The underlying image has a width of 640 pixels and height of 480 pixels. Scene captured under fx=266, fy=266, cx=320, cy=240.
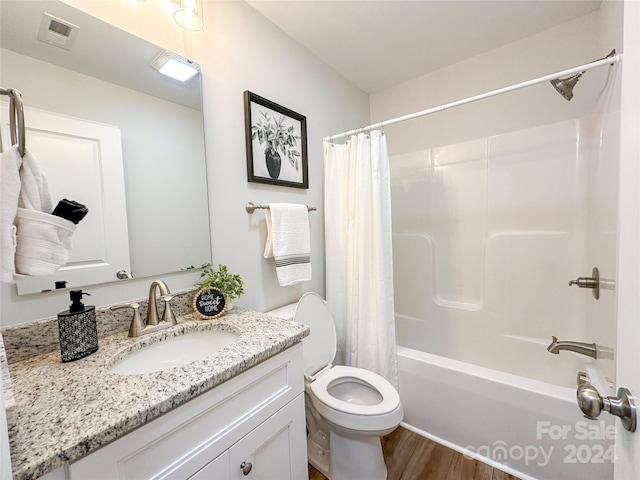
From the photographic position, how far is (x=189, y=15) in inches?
43.1

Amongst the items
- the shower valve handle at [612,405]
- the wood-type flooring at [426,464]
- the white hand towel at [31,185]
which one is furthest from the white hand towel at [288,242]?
the shower valve handle at [612,405]

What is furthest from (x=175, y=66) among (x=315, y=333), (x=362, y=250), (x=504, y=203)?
(x=504, y=203)

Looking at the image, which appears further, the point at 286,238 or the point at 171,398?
the point at 286,238

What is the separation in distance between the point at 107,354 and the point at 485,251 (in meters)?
2.15

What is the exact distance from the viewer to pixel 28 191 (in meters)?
0.56

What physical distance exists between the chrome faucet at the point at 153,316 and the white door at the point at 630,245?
1226mm

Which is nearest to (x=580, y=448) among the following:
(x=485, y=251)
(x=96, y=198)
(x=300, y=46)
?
(x=485, y=251)

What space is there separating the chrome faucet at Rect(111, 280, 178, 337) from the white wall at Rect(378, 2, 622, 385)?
5.81ft

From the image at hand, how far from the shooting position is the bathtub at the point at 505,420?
1.17 metres

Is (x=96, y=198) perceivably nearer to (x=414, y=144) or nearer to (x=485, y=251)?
(x=414, y=144)

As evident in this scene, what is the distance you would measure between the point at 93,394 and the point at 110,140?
2.70ft

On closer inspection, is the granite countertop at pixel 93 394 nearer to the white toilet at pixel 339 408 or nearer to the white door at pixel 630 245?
the white toilet at pixel 339 408

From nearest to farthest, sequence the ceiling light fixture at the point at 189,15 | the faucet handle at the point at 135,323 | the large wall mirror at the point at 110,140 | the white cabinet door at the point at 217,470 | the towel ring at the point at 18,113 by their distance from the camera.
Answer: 1. the towel ring at the point at 18,113
2. the white cabinet door at the point at 217,470
3. the large wall mirror at the point at 110,140
4. the faucet handle at the point at 135,323
5. the ceiling light fixture at the point at 189,15

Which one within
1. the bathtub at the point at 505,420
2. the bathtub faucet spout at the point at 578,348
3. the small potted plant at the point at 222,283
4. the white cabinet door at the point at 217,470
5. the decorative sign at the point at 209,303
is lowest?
the bathtub at the point at 505,420
